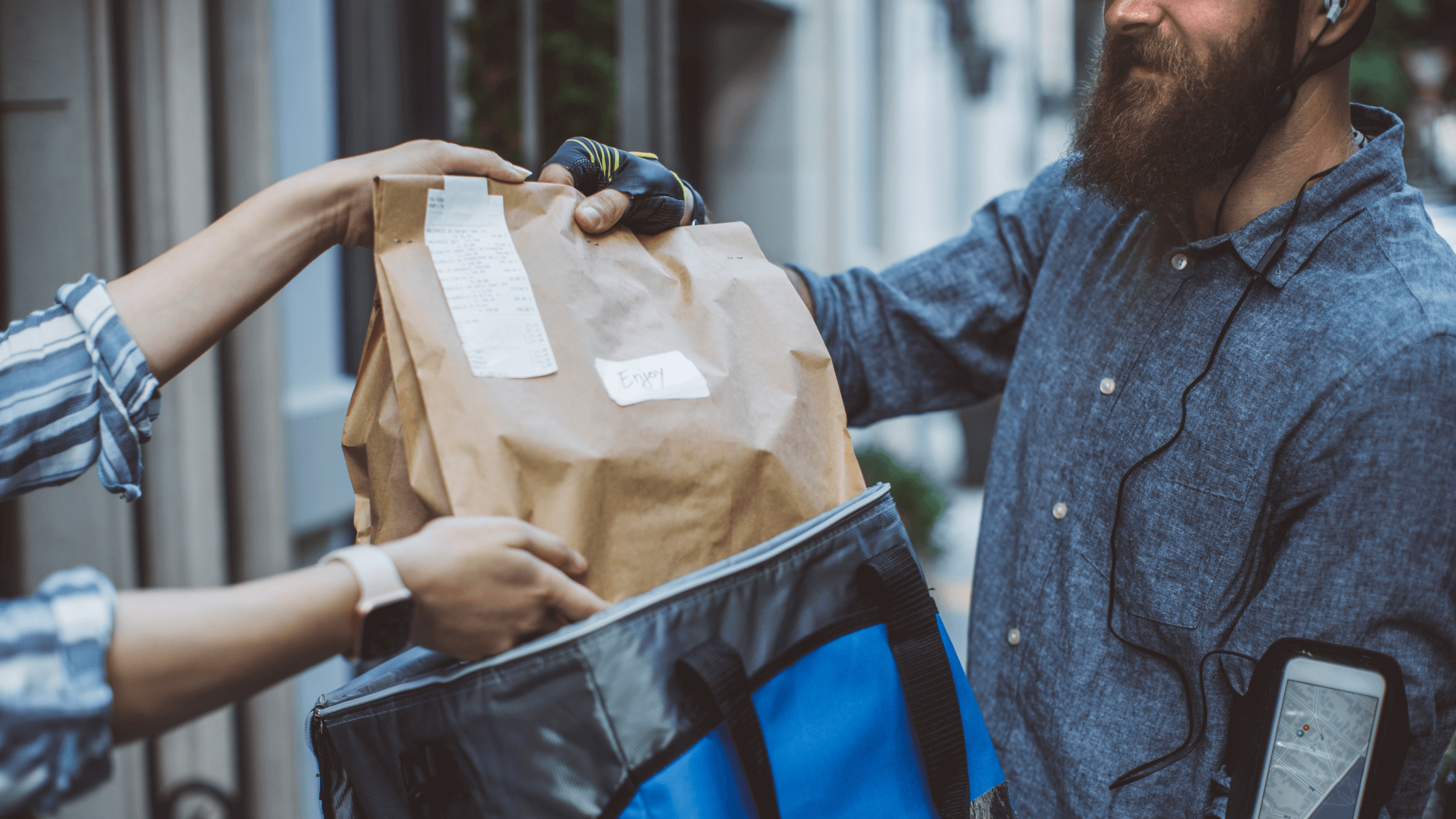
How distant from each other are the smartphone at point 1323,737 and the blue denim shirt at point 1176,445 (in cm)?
11

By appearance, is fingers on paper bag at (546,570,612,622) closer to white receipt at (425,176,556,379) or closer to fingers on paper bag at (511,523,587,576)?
fingers on paper bag at (511,523,587,576)

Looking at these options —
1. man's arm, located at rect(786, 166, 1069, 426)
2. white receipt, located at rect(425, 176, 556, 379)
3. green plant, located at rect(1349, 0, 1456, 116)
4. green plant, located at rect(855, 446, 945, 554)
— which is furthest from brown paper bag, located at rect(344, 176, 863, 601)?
green plant, located at rect(1349, 0, 1456, 116)

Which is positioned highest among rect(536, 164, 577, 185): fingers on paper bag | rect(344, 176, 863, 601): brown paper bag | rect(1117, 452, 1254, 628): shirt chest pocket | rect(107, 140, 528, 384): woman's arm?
rect(536, 164, 577, 185): fingers on paper bag

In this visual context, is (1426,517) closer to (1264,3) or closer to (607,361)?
(1264,3)

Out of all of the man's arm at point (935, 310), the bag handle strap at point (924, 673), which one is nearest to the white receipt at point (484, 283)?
the bag handle strap at point (924, 673)

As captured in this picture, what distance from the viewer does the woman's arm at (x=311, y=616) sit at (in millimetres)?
632

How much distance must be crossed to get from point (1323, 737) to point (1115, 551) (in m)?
0.30

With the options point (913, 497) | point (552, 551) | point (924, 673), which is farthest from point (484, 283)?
point (913, 497)

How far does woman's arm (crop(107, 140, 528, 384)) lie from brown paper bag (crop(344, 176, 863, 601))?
0.27ft

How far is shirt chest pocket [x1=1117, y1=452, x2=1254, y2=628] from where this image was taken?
0.98 metres

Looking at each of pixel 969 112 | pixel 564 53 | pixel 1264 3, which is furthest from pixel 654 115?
pixel 969 112

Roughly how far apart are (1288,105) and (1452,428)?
1.30 ft

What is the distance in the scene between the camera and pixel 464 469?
2.49 feet

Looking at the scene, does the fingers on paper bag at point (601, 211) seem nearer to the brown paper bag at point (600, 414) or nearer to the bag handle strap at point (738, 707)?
the brown paper bag at point (600, 414)
